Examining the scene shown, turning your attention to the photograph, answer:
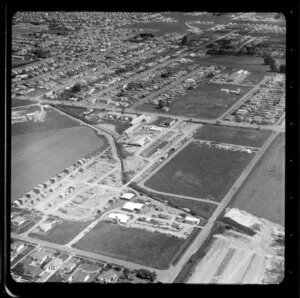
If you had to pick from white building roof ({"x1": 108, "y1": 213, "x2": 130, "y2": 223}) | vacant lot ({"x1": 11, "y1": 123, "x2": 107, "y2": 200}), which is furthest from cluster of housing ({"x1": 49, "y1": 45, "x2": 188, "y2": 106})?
white building roof ({"x1": 108, "y1": 213, "x2": 130, "y2": 223})

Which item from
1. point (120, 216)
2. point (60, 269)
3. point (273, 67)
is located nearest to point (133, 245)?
point (120, 216)

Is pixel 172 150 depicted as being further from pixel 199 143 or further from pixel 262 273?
pixel 262 273

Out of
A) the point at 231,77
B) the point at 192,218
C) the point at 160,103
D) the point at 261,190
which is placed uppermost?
the point at 231,77

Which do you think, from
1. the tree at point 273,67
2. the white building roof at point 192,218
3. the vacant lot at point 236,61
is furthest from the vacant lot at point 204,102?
the tree at point 273,67

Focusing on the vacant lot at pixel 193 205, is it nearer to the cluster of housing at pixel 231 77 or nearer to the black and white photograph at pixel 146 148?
the black and white photograph at pixel 146 148

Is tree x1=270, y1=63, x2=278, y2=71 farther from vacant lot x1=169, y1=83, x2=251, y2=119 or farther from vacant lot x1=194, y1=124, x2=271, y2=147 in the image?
vacant lot x1=169, y1=83, x2=251, y2=119

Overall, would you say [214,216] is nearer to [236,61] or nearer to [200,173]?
[200,173]
